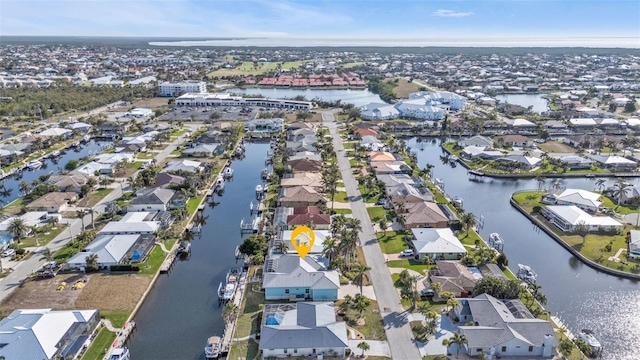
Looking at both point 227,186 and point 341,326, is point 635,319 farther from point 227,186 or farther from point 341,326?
point 227,186

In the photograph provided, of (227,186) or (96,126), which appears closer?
(227,186)

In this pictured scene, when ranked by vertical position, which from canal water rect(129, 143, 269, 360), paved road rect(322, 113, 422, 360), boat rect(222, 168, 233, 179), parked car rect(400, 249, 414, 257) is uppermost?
boat rect(222, 168, 233, 179)

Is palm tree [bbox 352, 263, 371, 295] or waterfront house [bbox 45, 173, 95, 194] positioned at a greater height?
waterfront house [bbox 45, 173, 95, 194]

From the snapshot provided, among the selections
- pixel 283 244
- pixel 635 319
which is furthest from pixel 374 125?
pixel 635 319

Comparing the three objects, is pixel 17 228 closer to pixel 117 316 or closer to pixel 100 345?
pixel 117 316

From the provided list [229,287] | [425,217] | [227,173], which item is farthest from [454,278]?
[227,173]

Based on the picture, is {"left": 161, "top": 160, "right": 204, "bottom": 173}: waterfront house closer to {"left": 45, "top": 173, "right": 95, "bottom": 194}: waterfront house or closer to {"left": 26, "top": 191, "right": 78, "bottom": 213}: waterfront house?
{"left": 45, "top": 173, "right": 95, "bottom": 194}: waterfront house

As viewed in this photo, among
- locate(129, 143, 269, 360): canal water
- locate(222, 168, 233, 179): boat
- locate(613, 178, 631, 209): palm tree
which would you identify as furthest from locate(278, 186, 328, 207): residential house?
locate(613, 178, 631, 209): palm tree

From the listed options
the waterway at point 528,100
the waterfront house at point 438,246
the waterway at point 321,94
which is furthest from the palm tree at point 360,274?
the waterway at point 321,94
